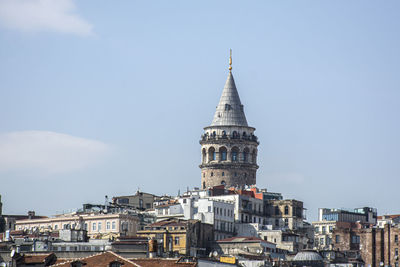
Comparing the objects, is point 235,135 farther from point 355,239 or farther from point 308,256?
point 308,256

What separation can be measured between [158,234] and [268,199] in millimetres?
31744

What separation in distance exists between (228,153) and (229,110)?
27.0ft

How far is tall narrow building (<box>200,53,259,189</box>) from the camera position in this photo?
17870 centimetres

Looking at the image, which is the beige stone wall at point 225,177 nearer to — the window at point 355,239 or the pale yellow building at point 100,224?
the window at point 355,239

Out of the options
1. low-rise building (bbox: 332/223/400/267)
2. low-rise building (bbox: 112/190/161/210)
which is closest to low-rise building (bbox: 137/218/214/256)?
low-rise building (bbox: 332/223/400/267)

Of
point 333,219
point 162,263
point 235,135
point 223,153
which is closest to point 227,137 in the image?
point 235,135

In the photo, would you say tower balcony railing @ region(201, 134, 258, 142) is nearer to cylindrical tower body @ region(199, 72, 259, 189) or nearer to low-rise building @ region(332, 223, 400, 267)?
cylindrical tower body @ region(199, 72, 259, 189)

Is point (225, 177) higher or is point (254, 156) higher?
point (254, 156)

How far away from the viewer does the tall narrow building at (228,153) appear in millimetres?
178700

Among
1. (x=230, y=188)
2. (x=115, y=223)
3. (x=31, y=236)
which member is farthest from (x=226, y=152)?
(x=31, y=236)

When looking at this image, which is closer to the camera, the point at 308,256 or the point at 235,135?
the point at 308,256

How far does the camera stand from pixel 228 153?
7052 inches

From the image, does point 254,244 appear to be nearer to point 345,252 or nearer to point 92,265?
point 345,252

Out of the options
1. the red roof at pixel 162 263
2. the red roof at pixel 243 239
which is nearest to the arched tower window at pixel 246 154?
the red roof at pixel 243 239
